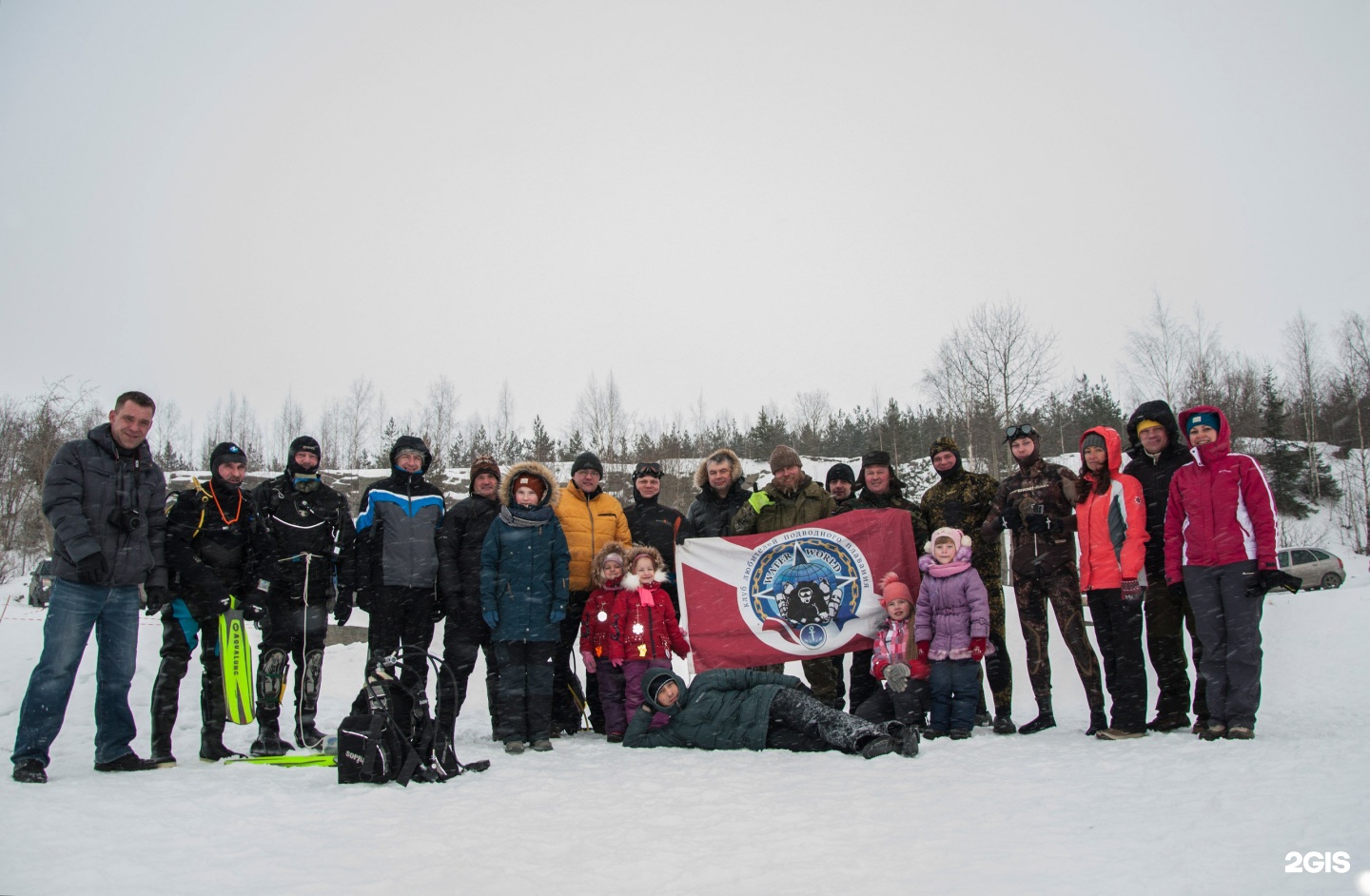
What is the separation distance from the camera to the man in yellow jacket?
638cm

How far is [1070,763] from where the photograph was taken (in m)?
4.36

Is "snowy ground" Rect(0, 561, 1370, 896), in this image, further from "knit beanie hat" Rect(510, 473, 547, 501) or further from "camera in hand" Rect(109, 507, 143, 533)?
"knit beanie hat" Rect(510, 473, 547, 501)

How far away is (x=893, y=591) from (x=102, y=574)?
528 cm

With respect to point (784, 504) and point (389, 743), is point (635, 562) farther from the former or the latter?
point (389, 743)

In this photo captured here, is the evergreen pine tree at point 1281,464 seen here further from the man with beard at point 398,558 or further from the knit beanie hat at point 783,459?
the man with beard at point 398,558

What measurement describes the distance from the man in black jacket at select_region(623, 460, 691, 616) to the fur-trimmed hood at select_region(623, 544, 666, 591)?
353mm

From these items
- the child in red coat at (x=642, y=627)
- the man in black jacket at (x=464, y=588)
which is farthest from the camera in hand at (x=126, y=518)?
the child in red coat at (x=642, y=627)

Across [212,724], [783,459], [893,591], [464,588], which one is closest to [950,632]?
[893,591]

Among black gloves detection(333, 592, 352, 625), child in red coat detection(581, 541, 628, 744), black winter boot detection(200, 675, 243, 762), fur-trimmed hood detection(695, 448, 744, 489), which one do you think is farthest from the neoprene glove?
black winter boot detection(200, 675, 243, 762)

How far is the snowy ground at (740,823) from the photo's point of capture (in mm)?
2711

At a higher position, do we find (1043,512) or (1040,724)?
(1043,512)

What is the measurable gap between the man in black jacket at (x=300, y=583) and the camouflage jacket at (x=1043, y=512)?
5012 mm

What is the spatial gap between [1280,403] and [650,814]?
42.8m

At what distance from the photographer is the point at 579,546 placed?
21.2 ft
